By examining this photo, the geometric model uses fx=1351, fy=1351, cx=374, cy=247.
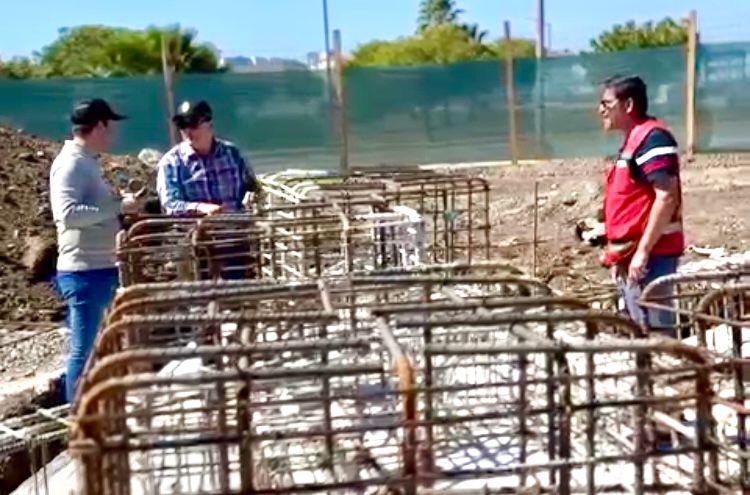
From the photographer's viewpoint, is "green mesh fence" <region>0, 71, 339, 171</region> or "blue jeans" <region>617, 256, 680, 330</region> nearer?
"blue jeans" <region>617, 256, 680, 330</region>

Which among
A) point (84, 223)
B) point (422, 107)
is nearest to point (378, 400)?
point (84, 223)

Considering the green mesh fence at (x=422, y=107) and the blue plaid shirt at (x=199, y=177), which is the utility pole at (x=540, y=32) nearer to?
the green mesh fence at (x=422, y=107)

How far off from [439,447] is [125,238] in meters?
2.99

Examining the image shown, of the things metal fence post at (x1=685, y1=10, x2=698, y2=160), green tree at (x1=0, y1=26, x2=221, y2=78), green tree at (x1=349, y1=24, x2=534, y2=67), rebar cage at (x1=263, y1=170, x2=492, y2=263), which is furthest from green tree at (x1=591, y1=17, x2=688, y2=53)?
rebar cage at (x1=263, y1=170, x2=492, y2=263)

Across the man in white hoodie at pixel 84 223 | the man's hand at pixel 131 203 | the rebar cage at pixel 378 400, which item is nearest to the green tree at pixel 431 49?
the man's hand at pixel 131 203

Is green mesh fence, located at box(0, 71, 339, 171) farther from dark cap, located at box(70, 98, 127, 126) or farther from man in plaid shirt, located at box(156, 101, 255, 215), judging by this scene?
dark cap, located at box(70, 98, 127, 126)

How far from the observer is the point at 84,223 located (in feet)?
20.0

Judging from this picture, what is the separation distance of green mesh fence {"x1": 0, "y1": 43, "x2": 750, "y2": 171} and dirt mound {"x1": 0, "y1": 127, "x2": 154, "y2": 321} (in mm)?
1724

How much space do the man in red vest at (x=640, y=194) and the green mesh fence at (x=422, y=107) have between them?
1573 centimetres

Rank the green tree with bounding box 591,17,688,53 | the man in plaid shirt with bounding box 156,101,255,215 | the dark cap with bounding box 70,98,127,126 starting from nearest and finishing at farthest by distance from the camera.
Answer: the dark cap with bounding box 70,98,127,126, the man in plaid shirt with bounding box 156,101,255,215, the green tree with bounding box 591,17,688,53

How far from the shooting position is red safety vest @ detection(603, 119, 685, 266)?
5598mm

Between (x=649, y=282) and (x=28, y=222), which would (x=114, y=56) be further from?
(x=649, y=282)

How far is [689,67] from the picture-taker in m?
21.0

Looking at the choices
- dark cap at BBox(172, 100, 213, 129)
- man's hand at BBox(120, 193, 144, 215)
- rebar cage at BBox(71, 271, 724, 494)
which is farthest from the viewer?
dark cap at BBox(172, 100, 213, 129)
